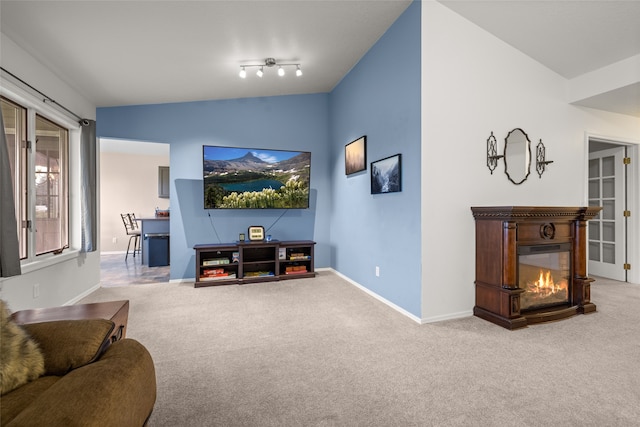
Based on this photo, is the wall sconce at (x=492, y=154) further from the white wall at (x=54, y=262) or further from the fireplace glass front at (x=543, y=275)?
the white wall at (x=54, y=262)

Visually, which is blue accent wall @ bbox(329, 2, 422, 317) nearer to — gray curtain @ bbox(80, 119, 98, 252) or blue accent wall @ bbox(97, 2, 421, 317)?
blue accent wall @ bbox(97, 2, 421, 317)

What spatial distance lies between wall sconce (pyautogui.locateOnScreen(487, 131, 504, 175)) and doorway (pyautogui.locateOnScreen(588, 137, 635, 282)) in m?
2.24

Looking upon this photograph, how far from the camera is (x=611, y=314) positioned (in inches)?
122

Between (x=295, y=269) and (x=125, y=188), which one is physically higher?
(x=125, y=188)

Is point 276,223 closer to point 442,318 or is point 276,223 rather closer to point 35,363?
point 442,318

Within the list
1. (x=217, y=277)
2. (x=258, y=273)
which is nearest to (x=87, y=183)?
(x=217, y=277)

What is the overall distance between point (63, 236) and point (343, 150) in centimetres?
382

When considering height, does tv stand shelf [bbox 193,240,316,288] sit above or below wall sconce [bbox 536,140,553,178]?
below

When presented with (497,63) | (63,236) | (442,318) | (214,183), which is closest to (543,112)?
(497,63)

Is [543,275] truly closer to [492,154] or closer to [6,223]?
[492,154]

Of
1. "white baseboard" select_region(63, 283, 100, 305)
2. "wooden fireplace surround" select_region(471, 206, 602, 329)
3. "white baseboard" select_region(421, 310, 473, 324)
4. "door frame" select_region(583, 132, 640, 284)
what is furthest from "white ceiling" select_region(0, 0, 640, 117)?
"white baseboard" select_region(421, 310, 473, 324)

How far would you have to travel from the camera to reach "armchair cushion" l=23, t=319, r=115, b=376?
1.21 meters

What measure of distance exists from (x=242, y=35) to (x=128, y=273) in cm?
431

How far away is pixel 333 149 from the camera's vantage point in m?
5.14
